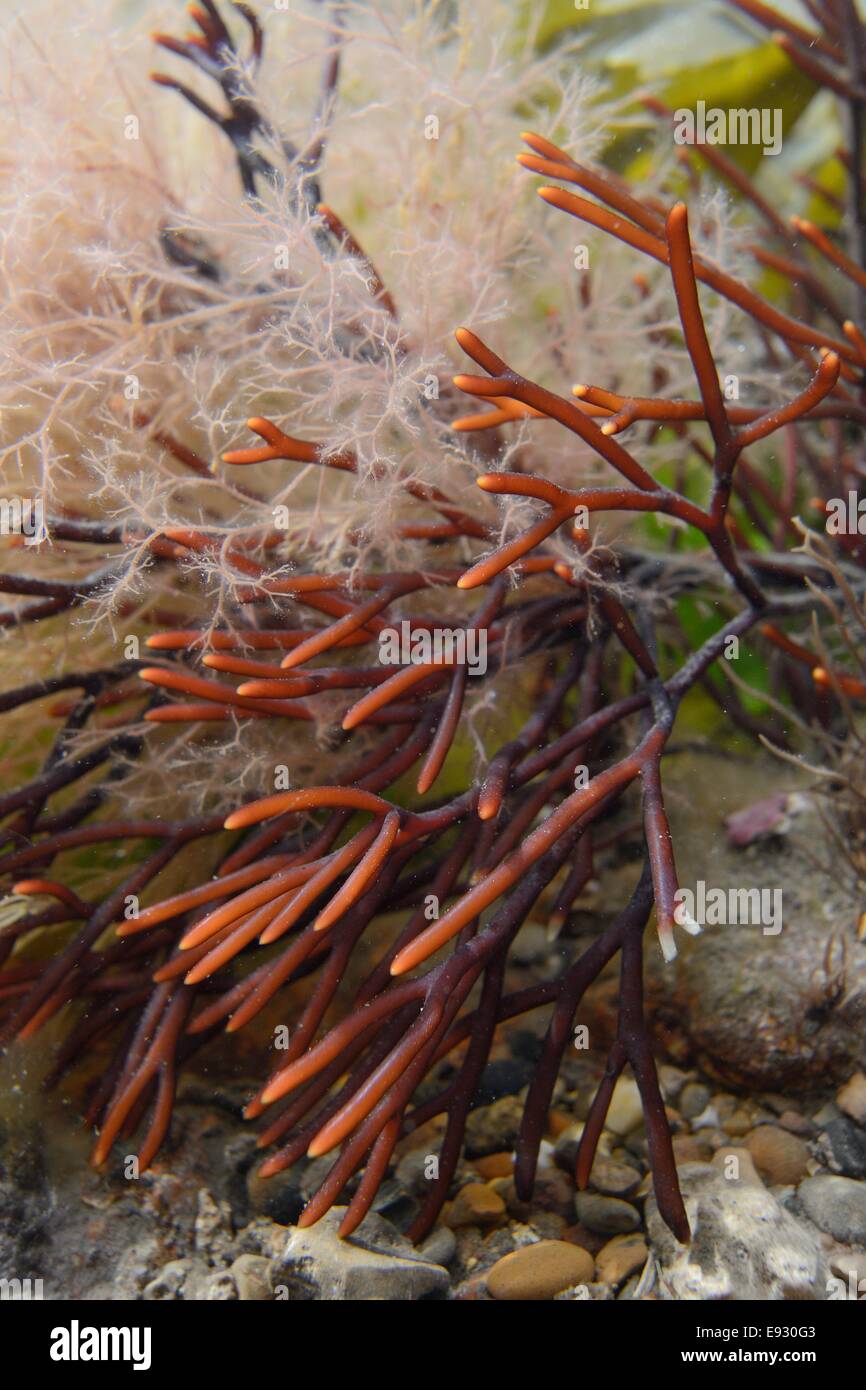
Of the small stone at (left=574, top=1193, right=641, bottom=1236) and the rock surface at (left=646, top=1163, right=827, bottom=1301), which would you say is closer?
the rock surface at (left=646, top=1163, right=827, bottom=1301)

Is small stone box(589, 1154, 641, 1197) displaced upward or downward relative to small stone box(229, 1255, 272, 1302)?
upward

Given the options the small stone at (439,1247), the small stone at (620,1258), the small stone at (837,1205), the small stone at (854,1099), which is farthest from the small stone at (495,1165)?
the small stone at (854,1099)

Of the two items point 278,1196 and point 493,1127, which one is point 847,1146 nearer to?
point 493,1127

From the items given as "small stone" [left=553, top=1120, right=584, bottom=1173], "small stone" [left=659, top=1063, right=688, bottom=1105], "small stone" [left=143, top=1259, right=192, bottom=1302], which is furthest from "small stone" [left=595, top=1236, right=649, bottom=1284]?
"small stone" [left=143, top=1259, right=192, bottom=1302]

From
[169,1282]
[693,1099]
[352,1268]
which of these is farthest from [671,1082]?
[169,1282]

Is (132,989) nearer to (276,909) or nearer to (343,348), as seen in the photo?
(276,909)

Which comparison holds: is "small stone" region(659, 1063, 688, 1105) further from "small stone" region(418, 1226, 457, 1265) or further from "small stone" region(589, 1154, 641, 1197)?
"small stone" region(418, 1226, 457, 1265)
